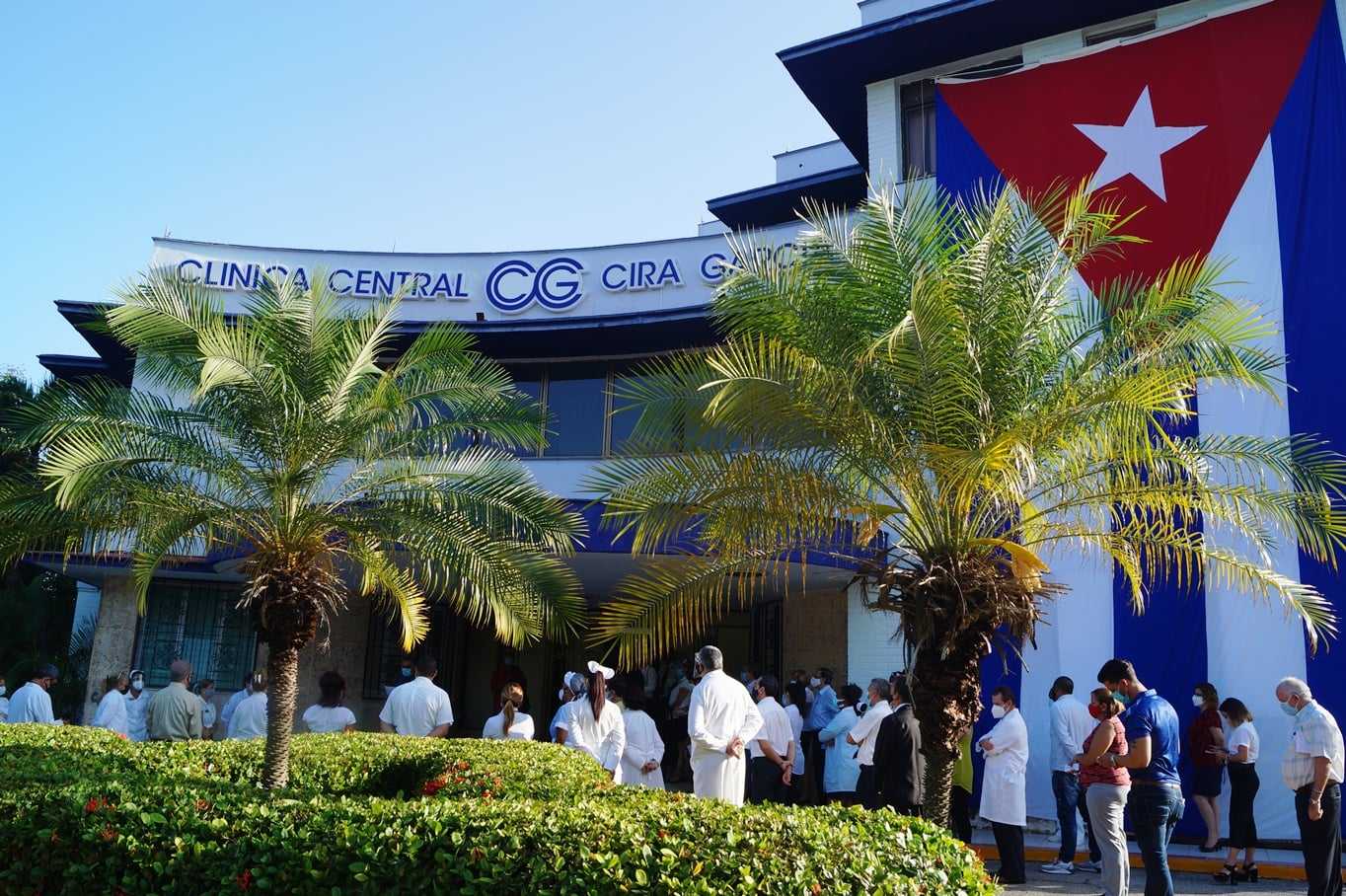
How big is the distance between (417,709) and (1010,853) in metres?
6.20

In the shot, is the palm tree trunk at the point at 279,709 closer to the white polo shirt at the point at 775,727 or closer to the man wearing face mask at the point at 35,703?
the white polo shirt at the point at 775,727

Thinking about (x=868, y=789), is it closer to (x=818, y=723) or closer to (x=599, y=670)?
(x=818, y=723)

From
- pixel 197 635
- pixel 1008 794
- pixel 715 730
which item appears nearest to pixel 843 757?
pixel 1008 794

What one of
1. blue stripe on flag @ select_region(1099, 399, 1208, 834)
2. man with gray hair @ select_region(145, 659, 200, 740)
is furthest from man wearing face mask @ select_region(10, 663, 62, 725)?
blue stripe on flag @ select_region(1099, 399, 1208, 834)

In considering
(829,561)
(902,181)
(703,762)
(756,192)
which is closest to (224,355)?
(703,762)

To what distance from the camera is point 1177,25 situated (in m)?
15.1

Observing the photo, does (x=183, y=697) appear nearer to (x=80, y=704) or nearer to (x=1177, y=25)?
(x=80, y=704)

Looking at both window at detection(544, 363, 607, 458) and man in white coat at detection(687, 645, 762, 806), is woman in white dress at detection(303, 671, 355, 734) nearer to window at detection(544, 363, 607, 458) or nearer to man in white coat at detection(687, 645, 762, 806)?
man in white coat at detection(687, 645, 762, 806)

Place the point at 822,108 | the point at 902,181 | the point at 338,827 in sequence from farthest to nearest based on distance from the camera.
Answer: the point at 822,108 < the point at 902,181 < the point at 338,827

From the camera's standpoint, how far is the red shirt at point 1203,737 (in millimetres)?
11422

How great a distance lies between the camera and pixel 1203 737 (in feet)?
Answer: 37.8

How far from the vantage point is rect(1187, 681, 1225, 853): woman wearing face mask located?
11.4 meters

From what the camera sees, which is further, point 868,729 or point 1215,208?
point 1215,208

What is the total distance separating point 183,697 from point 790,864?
33.7ft
